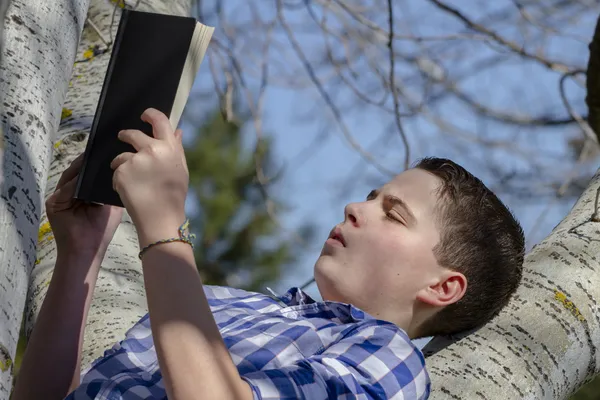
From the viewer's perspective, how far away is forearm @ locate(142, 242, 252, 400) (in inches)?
37.6

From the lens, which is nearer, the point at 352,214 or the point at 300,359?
the point at 300,359

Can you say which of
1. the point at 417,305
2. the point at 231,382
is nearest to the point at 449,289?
the point at 417,305

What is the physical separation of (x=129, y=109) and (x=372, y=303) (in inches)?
22.2

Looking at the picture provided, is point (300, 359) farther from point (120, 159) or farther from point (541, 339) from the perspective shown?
point (541, 339)

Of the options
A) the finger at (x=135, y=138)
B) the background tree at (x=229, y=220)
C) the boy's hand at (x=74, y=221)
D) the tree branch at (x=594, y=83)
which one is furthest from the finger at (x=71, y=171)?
the background tree at (x=229, y=220)

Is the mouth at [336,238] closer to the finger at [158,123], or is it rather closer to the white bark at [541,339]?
the white bark at [541,339]

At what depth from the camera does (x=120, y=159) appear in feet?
3.52

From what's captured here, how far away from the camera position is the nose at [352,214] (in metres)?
1.46

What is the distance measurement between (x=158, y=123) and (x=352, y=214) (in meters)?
0.51

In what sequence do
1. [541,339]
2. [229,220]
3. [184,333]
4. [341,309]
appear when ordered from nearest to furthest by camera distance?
[184,333]
[341,309]
[541,339]
[229,220]

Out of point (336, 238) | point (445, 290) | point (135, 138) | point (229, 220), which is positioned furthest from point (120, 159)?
point (229, 220)

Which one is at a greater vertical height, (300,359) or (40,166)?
(40,166)

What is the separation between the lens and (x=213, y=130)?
880cm

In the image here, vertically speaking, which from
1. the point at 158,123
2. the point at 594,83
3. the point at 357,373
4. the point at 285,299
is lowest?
the point at 357,373
